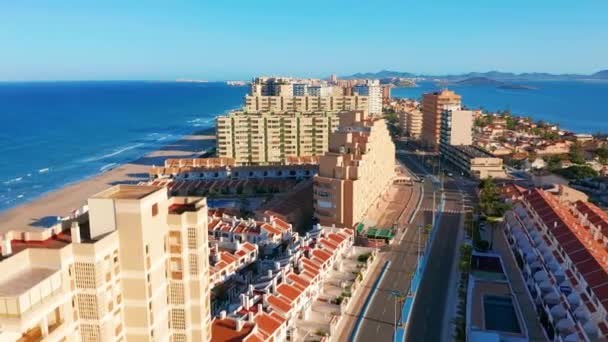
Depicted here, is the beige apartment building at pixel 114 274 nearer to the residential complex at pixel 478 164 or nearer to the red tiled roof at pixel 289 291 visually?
the red tiled roof at pixel 289 291

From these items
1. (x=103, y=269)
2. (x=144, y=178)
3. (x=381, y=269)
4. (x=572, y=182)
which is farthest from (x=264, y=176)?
(x=103, y=269)

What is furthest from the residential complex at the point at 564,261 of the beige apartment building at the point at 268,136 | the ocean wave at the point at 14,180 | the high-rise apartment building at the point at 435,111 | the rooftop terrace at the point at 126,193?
the ocean wave at the point at 14,180

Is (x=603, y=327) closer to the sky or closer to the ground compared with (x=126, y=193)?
closer to the ground

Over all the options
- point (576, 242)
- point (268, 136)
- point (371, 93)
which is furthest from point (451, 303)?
point (371, 93)

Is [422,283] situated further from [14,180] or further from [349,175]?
[14,180]

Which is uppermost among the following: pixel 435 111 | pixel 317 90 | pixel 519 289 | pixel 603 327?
pixel 317 90

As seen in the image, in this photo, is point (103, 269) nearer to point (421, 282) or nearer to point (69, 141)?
point (421, 282)

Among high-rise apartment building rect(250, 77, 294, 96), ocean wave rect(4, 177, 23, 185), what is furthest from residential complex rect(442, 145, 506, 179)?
ocean wave rect(4, 177, 23, 185)
